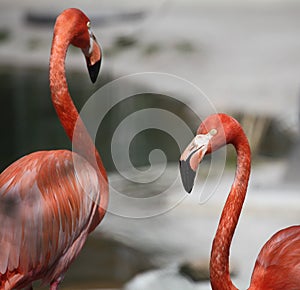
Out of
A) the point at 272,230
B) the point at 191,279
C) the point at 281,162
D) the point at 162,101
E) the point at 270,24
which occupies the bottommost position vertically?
the point at 191,279

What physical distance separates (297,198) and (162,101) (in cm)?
85

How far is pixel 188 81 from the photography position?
3465 millimetres

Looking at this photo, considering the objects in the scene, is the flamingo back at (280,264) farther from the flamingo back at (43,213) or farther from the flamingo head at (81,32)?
the flamingo head at (81,32)

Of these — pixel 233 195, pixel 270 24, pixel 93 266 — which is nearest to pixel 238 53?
pixel 270 24

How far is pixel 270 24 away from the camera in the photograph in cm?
351

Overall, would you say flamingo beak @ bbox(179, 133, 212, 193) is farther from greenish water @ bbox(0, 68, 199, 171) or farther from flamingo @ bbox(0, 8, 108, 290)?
greenish water @ bbox(0, 68, 199, 171)

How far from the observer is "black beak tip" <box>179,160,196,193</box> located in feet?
5.27

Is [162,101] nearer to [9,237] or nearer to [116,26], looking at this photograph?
[116,26]

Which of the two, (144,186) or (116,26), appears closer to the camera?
(144,186)

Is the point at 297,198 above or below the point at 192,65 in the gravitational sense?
below

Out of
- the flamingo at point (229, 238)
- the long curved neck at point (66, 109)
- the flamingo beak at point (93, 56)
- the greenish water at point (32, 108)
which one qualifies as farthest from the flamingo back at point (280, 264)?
the greenish water at point (32, 108)

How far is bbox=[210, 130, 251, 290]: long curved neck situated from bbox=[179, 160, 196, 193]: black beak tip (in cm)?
17

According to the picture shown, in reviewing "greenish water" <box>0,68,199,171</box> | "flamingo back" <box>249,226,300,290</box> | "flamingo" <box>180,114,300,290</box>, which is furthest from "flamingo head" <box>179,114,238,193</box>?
"greenish water" <box>0,68,199,171</box>

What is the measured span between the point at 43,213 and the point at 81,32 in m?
0.48
